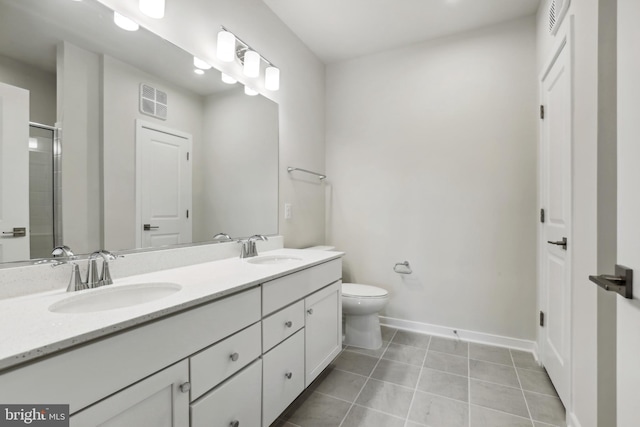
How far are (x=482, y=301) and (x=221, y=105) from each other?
2.47 m

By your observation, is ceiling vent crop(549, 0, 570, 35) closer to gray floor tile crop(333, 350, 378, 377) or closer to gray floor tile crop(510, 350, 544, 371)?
gray floor tile crop(510, 350, 544, 371)

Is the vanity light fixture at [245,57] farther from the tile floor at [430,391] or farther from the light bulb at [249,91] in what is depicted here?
the tile floor at [430,391]

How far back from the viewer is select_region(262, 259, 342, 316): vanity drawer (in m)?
1.28

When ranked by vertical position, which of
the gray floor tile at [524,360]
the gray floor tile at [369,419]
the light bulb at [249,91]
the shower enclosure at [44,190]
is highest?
the light bulb at [249,91]

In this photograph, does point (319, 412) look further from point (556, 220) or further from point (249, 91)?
point (249, 91)

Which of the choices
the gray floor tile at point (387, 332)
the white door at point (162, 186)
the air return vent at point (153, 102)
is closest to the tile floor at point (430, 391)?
the gray floor tile at point (387, 332)

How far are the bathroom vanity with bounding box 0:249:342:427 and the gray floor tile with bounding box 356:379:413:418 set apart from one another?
0.37 metres

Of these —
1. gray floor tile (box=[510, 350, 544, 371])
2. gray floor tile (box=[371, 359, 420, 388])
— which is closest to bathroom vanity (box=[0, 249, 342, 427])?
gray floor tile (box=[371, 359, 420, 388])

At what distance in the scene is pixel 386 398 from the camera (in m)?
1.65

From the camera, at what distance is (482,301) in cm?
235

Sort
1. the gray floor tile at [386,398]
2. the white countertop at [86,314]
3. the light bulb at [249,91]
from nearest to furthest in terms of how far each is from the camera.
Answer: the white countertop at [86,314]
the gray floor tile at [386,398]
the light bulb at [249,91]

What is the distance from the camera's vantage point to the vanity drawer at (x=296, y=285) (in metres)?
1.28

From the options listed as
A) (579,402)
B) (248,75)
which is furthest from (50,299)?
(579,402)

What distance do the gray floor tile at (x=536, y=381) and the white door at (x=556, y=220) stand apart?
6cm
